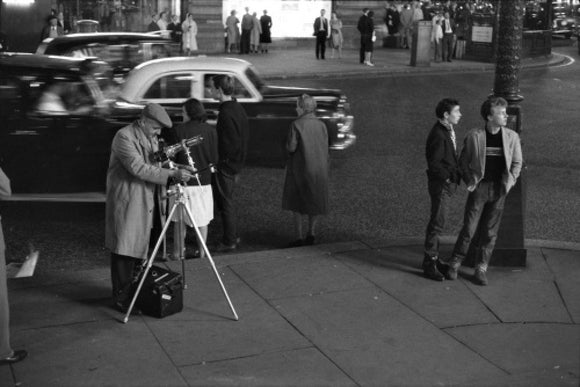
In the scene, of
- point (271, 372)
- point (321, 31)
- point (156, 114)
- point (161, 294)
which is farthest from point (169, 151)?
point (321, 31)

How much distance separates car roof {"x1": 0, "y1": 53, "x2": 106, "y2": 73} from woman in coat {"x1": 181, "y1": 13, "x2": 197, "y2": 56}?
70.4 feet

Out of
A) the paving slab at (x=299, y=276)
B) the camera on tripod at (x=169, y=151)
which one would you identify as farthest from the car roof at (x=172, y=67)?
the camera on tripod at (x=169, y=151)

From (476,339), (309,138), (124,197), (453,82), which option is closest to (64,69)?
(309,138)

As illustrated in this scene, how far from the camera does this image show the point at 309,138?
10539 millimetres

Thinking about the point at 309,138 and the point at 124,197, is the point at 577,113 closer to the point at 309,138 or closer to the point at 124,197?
the point at 309,138

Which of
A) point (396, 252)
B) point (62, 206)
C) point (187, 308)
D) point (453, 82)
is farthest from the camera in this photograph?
point (453, 82)

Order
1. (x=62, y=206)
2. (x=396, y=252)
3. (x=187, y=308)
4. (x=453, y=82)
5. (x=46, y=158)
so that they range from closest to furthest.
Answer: (x=187, y=308), (x=396, y=252), (x=46, y=158), (x=62, y=206), (x=453, y=82)

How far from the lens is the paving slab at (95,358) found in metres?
6.96

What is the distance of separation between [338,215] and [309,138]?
1885 mm

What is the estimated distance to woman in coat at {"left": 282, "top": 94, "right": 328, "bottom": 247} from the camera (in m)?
10.5

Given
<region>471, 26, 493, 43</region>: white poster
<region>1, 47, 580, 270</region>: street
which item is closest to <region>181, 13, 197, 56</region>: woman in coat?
<region>471, 26, 493, 43</region>: white poster

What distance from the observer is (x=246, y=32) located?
36062 millimetres

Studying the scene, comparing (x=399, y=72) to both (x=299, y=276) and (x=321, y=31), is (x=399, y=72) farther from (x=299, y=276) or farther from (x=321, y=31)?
(x=299, y=276)

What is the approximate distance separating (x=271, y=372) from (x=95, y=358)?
4.29ft
